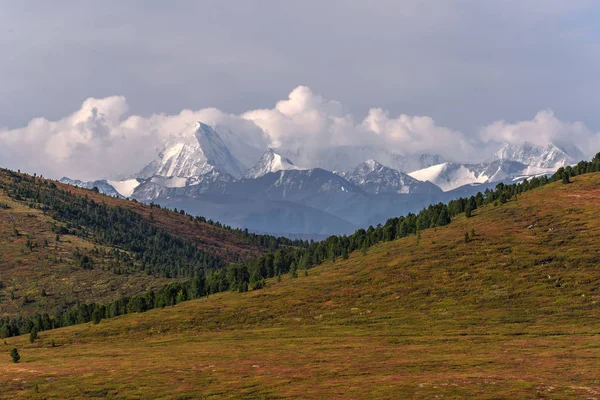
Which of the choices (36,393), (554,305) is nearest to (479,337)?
(554,305)

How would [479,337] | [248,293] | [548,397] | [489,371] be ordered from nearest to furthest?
[548,397], [489,371], [479,337], [248,293]

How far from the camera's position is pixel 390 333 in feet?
378

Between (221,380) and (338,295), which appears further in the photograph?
(338,295)

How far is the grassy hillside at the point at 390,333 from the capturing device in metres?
73.2

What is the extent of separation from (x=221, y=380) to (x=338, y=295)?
80474 millimetres

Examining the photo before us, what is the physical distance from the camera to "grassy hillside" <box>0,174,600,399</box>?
73188 millimetres

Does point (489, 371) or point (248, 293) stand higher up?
point (248, 293)

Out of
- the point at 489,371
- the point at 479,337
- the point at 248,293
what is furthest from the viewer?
the point at 248,293

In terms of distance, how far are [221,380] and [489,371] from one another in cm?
3244

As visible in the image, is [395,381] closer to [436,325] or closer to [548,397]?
[548,397]

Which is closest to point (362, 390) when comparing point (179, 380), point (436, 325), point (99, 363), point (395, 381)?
point (395, 381)

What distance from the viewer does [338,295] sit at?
15662 cm

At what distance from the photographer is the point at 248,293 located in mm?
179500

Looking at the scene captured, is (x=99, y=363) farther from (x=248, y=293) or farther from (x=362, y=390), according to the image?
(x=248, y=293)
